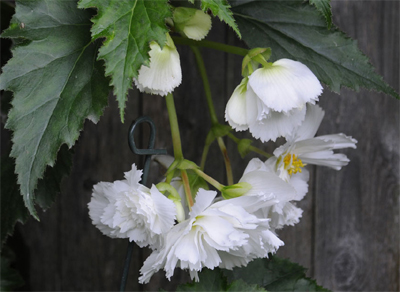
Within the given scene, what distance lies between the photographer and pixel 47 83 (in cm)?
51

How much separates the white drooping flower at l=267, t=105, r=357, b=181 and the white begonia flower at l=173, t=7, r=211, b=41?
20 cm

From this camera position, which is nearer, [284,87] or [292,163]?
[284,87]

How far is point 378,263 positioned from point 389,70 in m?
0.48

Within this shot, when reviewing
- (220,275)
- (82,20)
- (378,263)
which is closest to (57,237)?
(220,275)

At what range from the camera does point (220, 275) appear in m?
0.64

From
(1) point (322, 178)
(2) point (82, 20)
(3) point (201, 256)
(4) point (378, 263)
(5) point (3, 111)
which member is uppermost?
(2) point (82, 20)

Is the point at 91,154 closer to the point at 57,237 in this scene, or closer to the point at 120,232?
the point at 57,237

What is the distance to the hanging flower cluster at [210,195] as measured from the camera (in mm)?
502

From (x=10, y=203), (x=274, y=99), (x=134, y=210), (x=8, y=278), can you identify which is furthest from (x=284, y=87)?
(x=8, y=278)

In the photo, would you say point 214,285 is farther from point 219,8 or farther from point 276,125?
point 219,8

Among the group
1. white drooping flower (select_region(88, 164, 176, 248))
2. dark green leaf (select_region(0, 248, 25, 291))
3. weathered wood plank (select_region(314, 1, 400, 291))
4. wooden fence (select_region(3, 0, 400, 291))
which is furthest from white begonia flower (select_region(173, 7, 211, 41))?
dark green leaf (select_region(0, 248, 25, 291))

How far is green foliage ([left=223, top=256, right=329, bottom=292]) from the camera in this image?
2.35 ft

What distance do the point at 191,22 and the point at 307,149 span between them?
0.85 feet

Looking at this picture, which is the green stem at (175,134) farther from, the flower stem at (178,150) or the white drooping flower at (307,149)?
the white drooping flower at (307,149)
